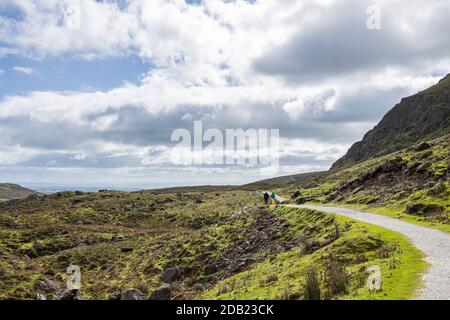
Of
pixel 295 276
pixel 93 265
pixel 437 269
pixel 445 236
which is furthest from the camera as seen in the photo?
pixel 93 265

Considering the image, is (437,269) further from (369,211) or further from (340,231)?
(369,211)

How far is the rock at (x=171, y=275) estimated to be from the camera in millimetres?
40219

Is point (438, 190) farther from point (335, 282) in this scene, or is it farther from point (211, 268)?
point (335, 282)

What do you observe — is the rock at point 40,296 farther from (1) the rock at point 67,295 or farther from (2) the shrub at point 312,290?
(2) the shrub at point 312,290

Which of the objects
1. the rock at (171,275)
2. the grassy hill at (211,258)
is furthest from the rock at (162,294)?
the rock at (171,275)

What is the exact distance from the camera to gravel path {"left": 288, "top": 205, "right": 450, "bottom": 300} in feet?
52.8

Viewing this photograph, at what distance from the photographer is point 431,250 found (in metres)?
23.8

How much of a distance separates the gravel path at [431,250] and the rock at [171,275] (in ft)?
69.5

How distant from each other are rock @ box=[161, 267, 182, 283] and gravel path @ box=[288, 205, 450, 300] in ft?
69.5

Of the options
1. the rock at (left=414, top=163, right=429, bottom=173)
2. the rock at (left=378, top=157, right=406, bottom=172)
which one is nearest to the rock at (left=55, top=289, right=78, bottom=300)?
the rock at (left=414, top=163, right=429, bottom=173)

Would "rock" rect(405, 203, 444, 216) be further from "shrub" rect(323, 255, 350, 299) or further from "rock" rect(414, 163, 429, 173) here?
"shrub" rect(323, 255, 350, 299)

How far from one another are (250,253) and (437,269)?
74.7 feet

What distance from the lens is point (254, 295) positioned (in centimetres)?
2155
